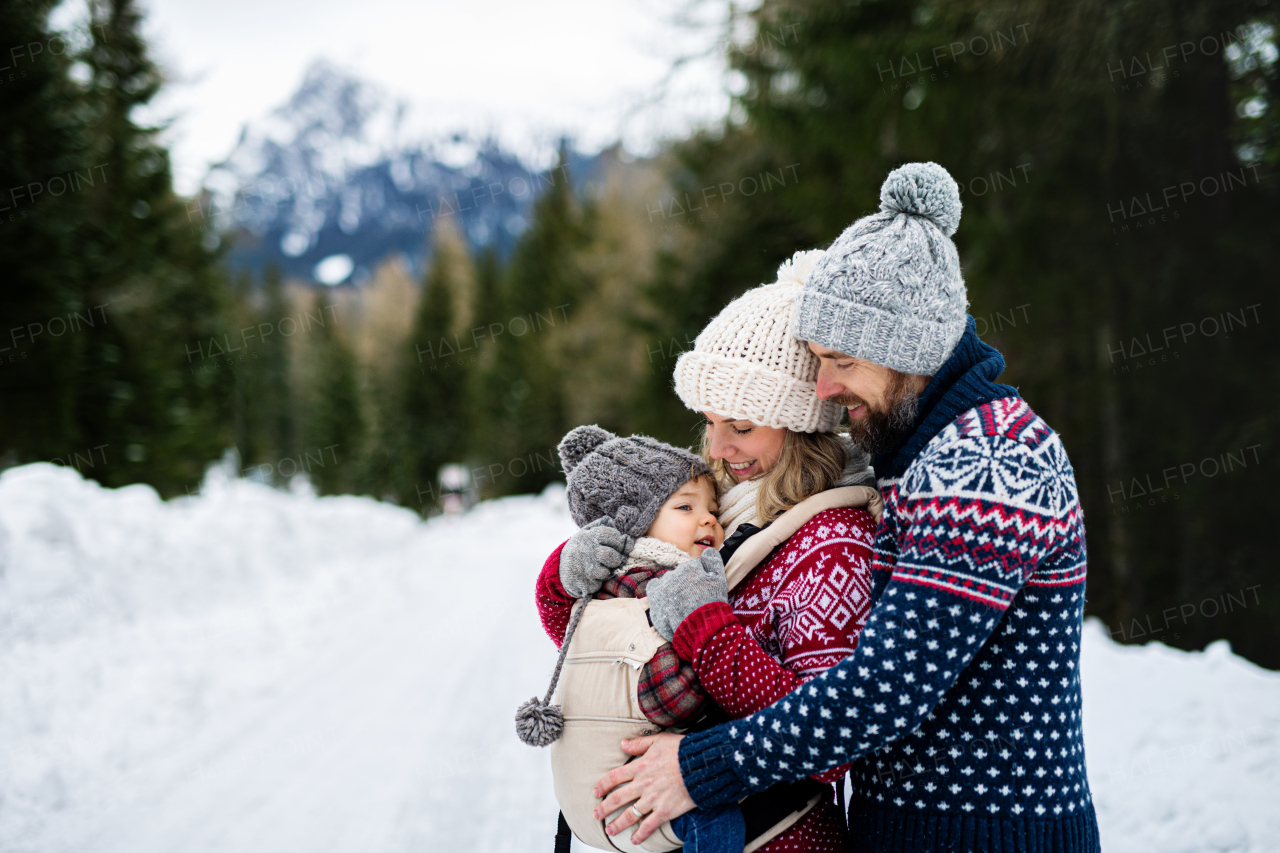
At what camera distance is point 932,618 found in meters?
1.38

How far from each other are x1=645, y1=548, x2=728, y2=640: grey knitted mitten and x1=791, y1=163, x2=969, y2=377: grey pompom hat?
Result: 58 centimetres

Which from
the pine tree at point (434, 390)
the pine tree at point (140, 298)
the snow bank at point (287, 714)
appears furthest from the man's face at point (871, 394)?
the pine tree at point (434, 390)

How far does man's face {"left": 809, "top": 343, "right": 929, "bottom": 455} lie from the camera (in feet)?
5.68

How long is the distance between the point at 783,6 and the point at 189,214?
18.6m

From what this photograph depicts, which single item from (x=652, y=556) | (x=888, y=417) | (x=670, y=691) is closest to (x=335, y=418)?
(x=652, y=556)

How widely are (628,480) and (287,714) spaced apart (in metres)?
4.48

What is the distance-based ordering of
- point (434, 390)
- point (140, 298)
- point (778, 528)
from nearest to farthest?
1. point (778, 528)
2. point (140, 298)
3. point (434, 390)

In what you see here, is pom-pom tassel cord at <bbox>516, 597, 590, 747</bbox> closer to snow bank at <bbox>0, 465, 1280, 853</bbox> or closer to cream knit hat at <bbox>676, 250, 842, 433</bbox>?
cream knit hat at <bbox>676, 250, 842, 433</bbox>

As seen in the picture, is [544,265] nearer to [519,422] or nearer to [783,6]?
[519,422]

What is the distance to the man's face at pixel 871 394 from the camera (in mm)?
1731

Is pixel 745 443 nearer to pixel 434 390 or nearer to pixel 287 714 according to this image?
pixel 287 714

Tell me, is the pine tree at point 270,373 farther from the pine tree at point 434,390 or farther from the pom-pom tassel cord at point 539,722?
the pom-pom tassel cord at point 539,722

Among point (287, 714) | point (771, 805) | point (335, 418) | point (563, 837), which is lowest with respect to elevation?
point (287, 714)

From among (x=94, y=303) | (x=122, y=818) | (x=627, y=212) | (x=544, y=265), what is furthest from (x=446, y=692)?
(x=544, y=265)
